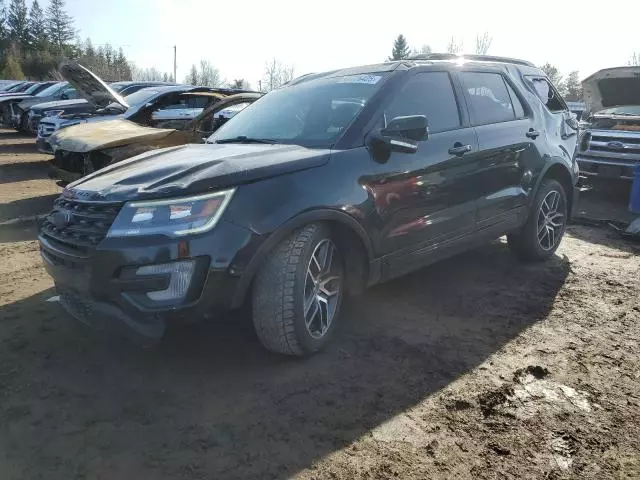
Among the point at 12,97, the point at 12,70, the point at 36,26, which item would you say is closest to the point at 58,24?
the point at 36,26

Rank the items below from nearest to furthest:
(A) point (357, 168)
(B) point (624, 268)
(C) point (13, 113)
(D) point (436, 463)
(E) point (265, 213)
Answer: (D) point (436, 463)
(E) point (265, 213)
(A) point (357, 168)
(B) point (624, 268)
(C) point (13, 113)

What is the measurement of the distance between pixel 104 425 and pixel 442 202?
2540 mm

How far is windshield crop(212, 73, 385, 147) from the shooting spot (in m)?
3.58

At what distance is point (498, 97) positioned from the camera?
4.66 m

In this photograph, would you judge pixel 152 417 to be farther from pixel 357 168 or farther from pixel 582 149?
pixel 582 149

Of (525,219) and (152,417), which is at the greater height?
(525,219)

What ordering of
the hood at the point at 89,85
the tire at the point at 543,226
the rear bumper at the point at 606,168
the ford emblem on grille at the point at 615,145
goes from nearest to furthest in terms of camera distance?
1. the tire at the point at 543,226
2. the rear bumper at the point at 606,168
3. the ford emblem on grille at the point at 615,145
4. the hood at the point at 89,85

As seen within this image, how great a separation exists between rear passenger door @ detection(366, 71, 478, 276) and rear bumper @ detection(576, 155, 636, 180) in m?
4.94

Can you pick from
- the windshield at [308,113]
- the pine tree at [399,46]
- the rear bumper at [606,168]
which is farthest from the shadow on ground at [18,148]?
the pine tree at [399,46]

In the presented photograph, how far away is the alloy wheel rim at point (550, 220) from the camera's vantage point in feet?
16.7

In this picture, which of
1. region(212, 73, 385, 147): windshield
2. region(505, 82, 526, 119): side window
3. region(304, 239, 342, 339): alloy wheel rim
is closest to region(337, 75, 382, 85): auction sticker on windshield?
region(212, 73, 385, 147): windshield

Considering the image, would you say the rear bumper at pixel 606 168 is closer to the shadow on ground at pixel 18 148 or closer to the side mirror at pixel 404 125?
the side mirror at pixel 404 125

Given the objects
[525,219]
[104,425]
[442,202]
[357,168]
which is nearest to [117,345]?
[104,425]

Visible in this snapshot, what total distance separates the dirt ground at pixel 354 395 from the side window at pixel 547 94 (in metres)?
1.97
